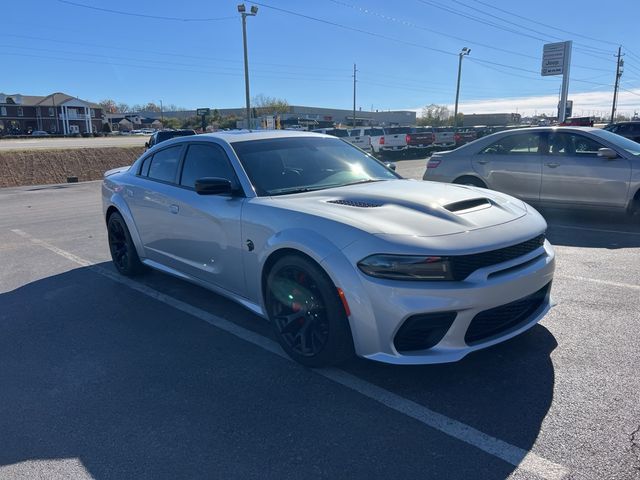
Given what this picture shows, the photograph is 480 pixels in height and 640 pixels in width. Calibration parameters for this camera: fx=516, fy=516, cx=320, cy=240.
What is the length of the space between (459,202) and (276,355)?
1.73 meters

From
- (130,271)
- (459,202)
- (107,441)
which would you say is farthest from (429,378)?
(130,271)

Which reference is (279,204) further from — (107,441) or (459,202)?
(107,441)

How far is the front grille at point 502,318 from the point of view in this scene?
3.11 m

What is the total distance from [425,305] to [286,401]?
1043 mm

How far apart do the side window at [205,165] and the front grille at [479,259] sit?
1990mm

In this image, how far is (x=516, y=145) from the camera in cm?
863

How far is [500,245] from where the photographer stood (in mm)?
3166

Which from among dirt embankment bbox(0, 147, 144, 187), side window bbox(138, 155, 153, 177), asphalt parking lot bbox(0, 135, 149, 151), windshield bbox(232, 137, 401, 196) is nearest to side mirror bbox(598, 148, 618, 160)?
windshield bbox(232, 137, 401, 196)

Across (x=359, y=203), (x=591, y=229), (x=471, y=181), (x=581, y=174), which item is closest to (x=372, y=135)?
(x=471, y=181)

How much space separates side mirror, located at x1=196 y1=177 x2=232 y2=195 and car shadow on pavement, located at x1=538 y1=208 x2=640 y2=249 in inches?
Answer: 190

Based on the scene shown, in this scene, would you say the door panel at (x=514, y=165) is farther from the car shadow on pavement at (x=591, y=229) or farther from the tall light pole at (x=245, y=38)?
the tall light pole at (x=245, y=38)

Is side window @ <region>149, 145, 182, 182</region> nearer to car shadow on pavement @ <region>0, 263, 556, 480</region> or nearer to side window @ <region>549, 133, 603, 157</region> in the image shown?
car shadow on pavement @ <region>0, 263, 556, 480</region>

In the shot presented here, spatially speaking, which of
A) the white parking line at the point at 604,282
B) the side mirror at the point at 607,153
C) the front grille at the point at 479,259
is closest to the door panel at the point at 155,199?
the front grille at the point at 479,259

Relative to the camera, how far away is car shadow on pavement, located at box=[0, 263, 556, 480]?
2.60m
